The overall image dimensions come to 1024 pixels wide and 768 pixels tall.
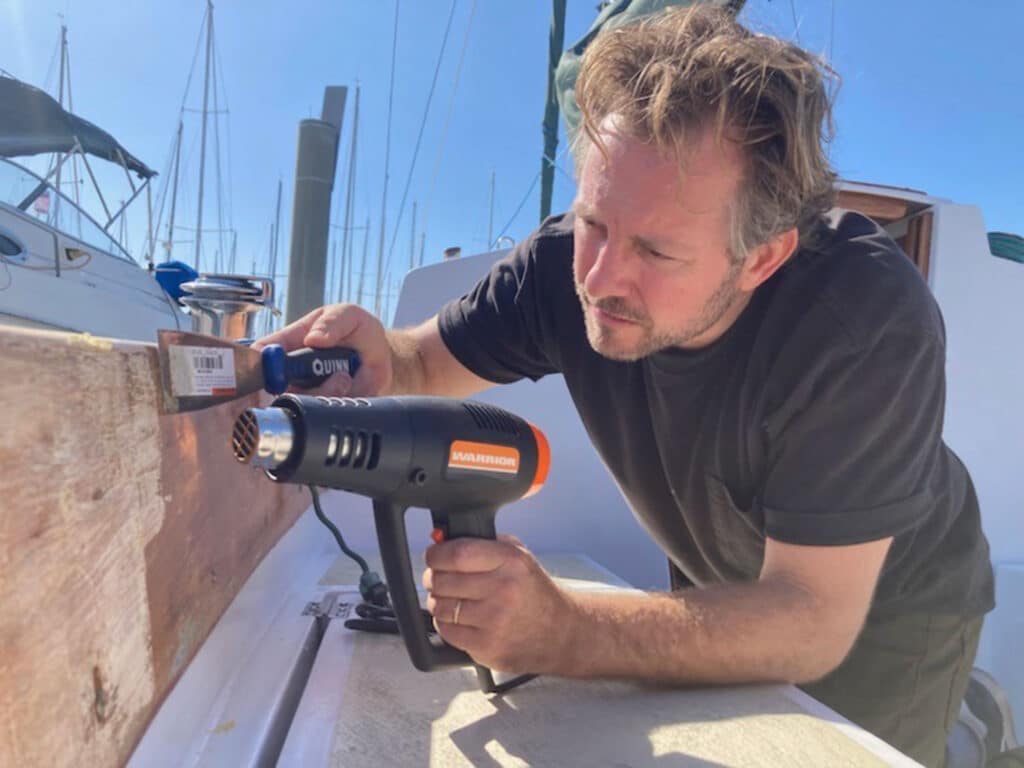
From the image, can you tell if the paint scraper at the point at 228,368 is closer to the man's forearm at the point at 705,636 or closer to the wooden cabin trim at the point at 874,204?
the man's forearm at the point at 705,636

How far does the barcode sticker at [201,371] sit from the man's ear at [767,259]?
0.88 metres

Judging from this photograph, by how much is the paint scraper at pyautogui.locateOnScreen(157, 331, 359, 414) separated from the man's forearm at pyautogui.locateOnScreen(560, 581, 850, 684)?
0.58 metres

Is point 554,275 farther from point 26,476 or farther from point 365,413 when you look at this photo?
point 26,476

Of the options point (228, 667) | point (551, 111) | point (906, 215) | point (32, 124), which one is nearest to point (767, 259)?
point (228, 667)

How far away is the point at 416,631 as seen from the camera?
2.99ft

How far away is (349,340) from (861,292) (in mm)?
940

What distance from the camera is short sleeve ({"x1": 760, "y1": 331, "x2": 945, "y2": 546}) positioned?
1.03 meters

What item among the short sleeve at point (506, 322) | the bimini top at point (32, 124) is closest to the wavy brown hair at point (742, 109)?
the short sleeve at point (506, 322)

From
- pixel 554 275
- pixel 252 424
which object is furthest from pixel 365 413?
pixel 554 275

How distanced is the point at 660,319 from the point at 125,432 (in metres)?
0.85

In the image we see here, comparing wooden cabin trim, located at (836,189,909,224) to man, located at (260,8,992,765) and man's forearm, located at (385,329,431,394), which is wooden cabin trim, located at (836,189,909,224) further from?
man's forearm, located at (385,329,431,394)

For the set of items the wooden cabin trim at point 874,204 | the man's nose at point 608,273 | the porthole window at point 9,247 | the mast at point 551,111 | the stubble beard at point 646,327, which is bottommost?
the stubble beard at point 646,327

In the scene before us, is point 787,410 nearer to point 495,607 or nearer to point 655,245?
point 655,245

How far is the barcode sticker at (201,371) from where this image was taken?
852 millimetres
